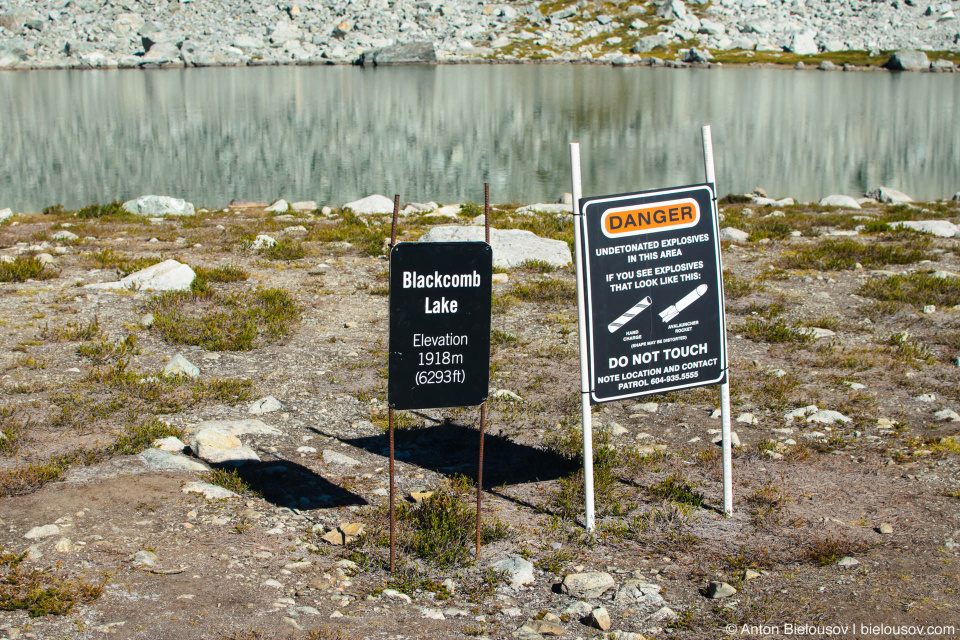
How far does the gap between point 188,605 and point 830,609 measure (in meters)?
3.92

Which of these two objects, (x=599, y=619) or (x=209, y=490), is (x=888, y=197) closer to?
(x=599, y=619)

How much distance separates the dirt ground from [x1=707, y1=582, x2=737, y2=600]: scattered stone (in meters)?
0.03

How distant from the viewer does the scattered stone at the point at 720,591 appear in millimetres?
5547

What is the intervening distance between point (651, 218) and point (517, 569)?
2.72 metres

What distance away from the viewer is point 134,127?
1719 inches

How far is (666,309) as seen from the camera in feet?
21.6

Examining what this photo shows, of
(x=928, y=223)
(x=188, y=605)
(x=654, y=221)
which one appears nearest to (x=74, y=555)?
(x=188, y=605)

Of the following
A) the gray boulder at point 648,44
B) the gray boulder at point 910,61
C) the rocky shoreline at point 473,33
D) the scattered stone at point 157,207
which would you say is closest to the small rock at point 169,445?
the scattered stone at point 157,207

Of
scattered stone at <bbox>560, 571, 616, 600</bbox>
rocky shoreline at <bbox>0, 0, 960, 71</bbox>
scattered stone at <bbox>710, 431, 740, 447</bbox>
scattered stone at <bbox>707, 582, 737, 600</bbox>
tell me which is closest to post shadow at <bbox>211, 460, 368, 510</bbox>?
scattered stone at <bbox>560, 571, 616, 600</bbox>

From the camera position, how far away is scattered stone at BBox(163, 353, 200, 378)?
30.6ft

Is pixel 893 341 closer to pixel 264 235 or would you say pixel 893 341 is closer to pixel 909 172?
pixel 264 235

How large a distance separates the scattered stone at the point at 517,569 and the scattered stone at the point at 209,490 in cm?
219

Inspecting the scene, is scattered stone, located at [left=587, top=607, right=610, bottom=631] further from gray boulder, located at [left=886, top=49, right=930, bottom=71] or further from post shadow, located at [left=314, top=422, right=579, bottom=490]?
gray boulder, located at [left=886, top=49, right=930, bottom=71]

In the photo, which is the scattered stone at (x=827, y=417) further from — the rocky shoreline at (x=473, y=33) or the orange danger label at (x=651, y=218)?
the rocky shoreline at (x=473, y=33)
